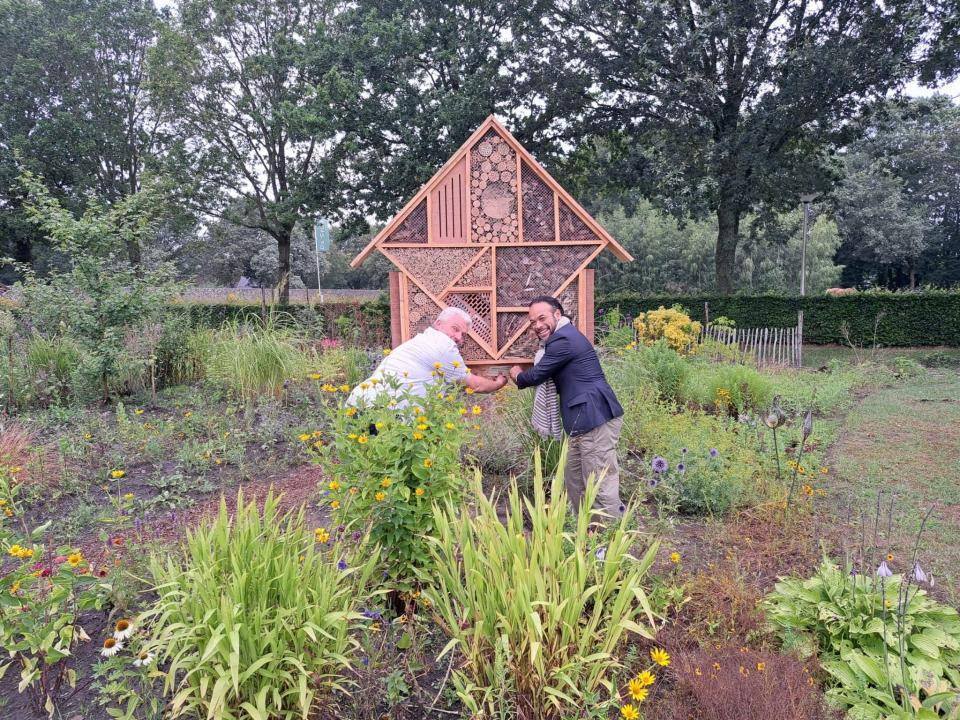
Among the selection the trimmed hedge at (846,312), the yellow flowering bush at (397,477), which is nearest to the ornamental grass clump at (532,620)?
the yellow flowering bush at (397,477)

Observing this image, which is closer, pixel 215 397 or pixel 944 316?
pixel 215 397

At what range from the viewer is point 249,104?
2055 cm

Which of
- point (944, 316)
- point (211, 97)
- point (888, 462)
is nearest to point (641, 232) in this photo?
point (944, 316)

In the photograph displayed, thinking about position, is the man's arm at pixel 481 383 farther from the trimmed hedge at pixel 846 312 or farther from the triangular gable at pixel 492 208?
the trimmed hedge at pixel 846 312

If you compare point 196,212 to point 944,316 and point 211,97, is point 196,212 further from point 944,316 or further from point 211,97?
point 944,316

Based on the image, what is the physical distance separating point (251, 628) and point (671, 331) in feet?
25.9

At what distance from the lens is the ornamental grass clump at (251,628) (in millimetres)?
1757

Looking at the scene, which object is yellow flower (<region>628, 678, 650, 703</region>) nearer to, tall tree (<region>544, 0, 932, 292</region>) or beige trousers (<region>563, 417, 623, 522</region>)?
beige trousers (<region>563, 417, 623, 522</region>)

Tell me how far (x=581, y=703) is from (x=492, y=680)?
0.31 meters

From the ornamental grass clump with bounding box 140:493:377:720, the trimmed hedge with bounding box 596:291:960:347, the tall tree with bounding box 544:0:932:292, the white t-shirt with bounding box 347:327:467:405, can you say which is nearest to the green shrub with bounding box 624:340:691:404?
the white t-shirt with bounding box 347:327:467:405

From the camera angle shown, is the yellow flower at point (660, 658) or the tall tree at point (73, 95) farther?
the tall tree at point (73, 95)

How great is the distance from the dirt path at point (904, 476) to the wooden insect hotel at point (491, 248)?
8.53 ft

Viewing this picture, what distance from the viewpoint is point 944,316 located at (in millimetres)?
14977

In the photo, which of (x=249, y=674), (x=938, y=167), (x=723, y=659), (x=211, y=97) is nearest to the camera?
(x=249, y=674)
